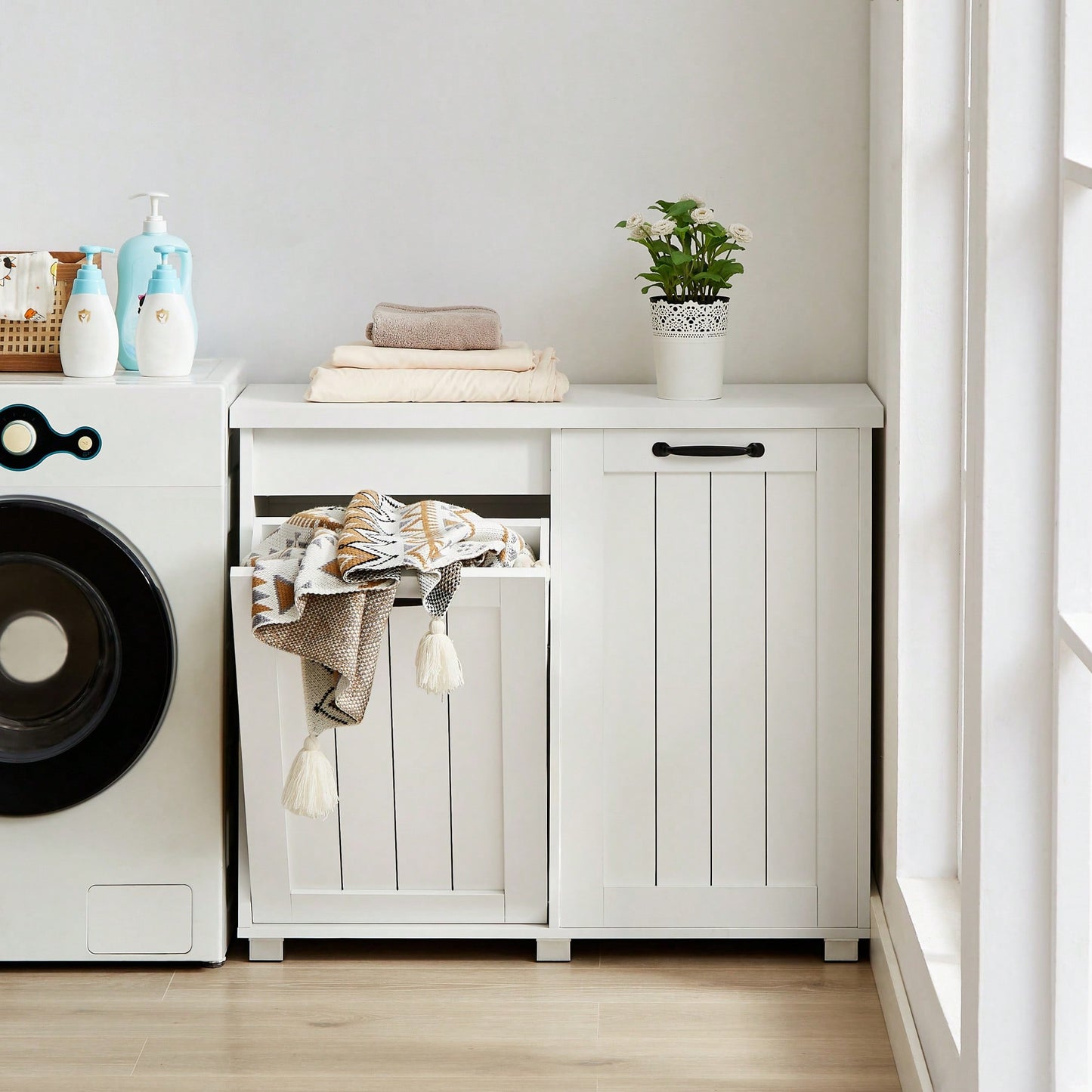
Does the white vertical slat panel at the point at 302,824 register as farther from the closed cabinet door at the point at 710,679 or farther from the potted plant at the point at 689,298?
the potted plant at the point at 689,298

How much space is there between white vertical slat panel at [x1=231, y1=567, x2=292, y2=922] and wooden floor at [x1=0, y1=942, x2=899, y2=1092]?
0.42ft

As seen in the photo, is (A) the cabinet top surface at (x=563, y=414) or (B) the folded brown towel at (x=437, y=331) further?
(B) the folded brown towel at (x=437, y=331)

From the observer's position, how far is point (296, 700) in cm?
182

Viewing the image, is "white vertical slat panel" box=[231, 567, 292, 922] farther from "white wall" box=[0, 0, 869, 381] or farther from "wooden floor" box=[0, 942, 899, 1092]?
"white wall" box=[0, 0, 869, 381]

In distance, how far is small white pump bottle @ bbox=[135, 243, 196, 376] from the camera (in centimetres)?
189

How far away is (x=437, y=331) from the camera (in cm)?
197

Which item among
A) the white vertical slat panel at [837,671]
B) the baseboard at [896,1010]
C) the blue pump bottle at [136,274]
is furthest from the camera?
the blue pump bottle at [136,274]

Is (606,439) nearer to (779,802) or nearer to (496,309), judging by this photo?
(496,309)

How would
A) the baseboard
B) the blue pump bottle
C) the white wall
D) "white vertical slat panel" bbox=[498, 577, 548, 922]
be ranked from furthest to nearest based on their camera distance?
the white wall
the blue pump bottle
"white vertical slat panel" bbox=[498, 577, 548, 922]
the baseboard

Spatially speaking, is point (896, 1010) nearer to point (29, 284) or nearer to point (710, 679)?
point (710, 679)

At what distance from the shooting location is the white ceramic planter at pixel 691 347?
1.93 m

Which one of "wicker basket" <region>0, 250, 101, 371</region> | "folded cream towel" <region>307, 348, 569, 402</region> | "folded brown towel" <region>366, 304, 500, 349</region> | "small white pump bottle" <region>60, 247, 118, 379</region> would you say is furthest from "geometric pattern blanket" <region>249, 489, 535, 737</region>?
"wicker basket" <region>0, 250, 101, 371</region>

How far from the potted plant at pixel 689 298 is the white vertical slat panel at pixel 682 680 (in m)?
0.17

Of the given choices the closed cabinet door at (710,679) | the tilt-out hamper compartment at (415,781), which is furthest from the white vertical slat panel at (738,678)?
the tilt-out hamper compartment at (415,781)
